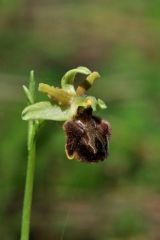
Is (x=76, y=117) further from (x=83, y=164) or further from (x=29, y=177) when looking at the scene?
(x=83, y=164)

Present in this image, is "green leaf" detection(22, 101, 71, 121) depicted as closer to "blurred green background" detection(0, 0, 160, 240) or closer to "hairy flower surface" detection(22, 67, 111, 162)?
"hairy flower surface" detection(22, 67, 111, 162)

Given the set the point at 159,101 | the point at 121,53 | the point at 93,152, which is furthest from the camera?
the point at 121,53

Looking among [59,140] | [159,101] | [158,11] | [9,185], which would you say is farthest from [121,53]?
[9,185]

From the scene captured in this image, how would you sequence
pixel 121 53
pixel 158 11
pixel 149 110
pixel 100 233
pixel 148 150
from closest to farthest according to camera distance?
pixel 100 233 → pixel 148 150 → pixel 149 110 → pixel 121 53 → pixel 158 11

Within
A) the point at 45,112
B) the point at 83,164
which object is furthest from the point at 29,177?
the point at 83,164

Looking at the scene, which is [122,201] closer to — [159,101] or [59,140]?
[59,140]

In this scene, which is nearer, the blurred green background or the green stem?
the green stem

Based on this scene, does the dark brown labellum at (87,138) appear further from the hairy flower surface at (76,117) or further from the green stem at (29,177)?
the green stem at (29,177)

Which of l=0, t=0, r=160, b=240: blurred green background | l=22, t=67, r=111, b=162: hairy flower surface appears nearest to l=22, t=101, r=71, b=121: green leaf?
l=22, t=67, r=111, b=162: hairy flower surface
